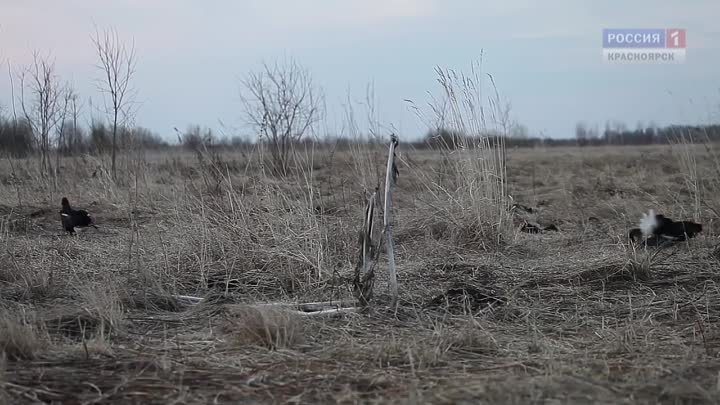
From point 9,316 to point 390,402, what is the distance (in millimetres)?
2064

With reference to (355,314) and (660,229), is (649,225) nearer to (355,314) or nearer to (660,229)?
(660,229)

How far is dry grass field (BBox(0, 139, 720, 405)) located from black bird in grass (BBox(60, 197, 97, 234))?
0.70ft

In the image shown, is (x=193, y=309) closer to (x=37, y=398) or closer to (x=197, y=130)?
(x=37, y=398)

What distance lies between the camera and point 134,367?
286cm

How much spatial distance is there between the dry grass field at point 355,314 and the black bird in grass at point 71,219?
0.70ft

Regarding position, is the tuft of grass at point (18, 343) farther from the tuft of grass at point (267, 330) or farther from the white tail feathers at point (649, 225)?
the white tail feathers at point (649, 225)

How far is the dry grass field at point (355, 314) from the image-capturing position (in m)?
2.63

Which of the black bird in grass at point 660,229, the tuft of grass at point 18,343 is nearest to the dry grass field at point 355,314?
the tuft of grass at point 18,343

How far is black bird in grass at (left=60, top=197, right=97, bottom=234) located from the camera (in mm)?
6602

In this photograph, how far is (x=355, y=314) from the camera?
370cm

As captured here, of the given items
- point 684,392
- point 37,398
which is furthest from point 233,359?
point 684,392

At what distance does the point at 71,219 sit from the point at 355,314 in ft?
13.6

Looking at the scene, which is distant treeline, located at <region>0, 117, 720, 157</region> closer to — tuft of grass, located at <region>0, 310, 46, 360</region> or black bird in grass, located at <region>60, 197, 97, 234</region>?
black bird in grass, located at <region>60, 197, 97, 234</region>

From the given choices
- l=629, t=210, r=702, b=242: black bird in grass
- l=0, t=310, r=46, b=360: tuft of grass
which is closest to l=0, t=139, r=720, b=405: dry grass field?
l=0, t=310, r=46, b=360: tuft of grass
